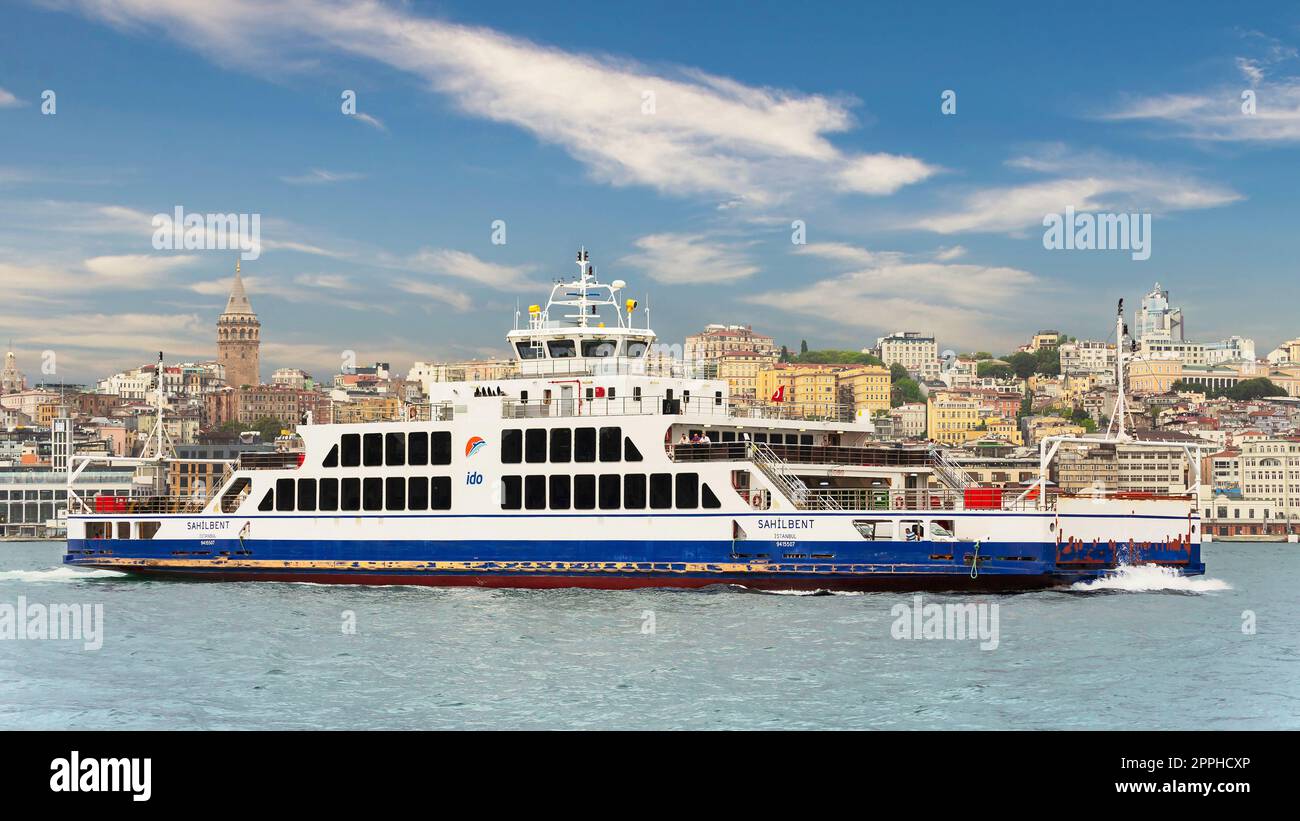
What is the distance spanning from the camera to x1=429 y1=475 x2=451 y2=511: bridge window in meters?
31.8

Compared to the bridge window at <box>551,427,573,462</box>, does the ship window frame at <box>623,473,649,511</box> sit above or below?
below

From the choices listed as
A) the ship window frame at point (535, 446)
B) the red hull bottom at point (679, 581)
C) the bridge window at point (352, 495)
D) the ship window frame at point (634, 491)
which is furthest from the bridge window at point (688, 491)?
the bridge window at point (352, 495)

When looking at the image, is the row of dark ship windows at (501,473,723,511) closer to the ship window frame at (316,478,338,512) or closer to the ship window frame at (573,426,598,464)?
the ship window frame at (573,426,598,464)

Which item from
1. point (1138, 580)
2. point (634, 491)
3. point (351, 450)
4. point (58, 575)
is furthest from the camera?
point (58, 575)

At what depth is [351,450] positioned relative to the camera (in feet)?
108

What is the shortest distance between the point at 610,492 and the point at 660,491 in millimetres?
1128

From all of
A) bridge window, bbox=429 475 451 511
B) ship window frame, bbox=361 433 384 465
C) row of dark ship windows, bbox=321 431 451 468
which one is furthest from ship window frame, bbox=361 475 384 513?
bridge window, bbox=429 475 451 511

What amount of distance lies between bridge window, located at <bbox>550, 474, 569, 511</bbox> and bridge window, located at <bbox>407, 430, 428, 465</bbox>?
3.22m

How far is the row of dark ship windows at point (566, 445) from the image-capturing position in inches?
1193

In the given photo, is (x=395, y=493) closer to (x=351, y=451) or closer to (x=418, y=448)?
(x=418, y=448)

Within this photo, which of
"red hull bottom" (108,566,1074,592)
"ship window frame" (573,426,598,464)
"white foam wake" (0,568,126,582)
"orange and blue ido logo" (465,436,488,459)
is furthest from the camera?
"white foam wake" (0,568,126,582)

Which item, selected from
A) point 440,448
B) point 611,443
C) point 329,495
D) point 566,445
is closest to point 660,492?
point 611,443

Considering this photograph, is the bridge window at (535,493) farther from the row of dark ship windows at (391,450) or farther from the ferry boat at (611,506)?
the row of dark ship windows at (391,450)

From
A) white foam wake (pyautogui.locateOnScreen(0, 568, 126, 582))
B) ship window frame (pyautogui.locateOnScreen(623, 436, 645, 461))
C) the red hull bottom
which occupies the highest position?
ship window frame (pyautogui.locateOnScreen(623, 436, 645, 461))
